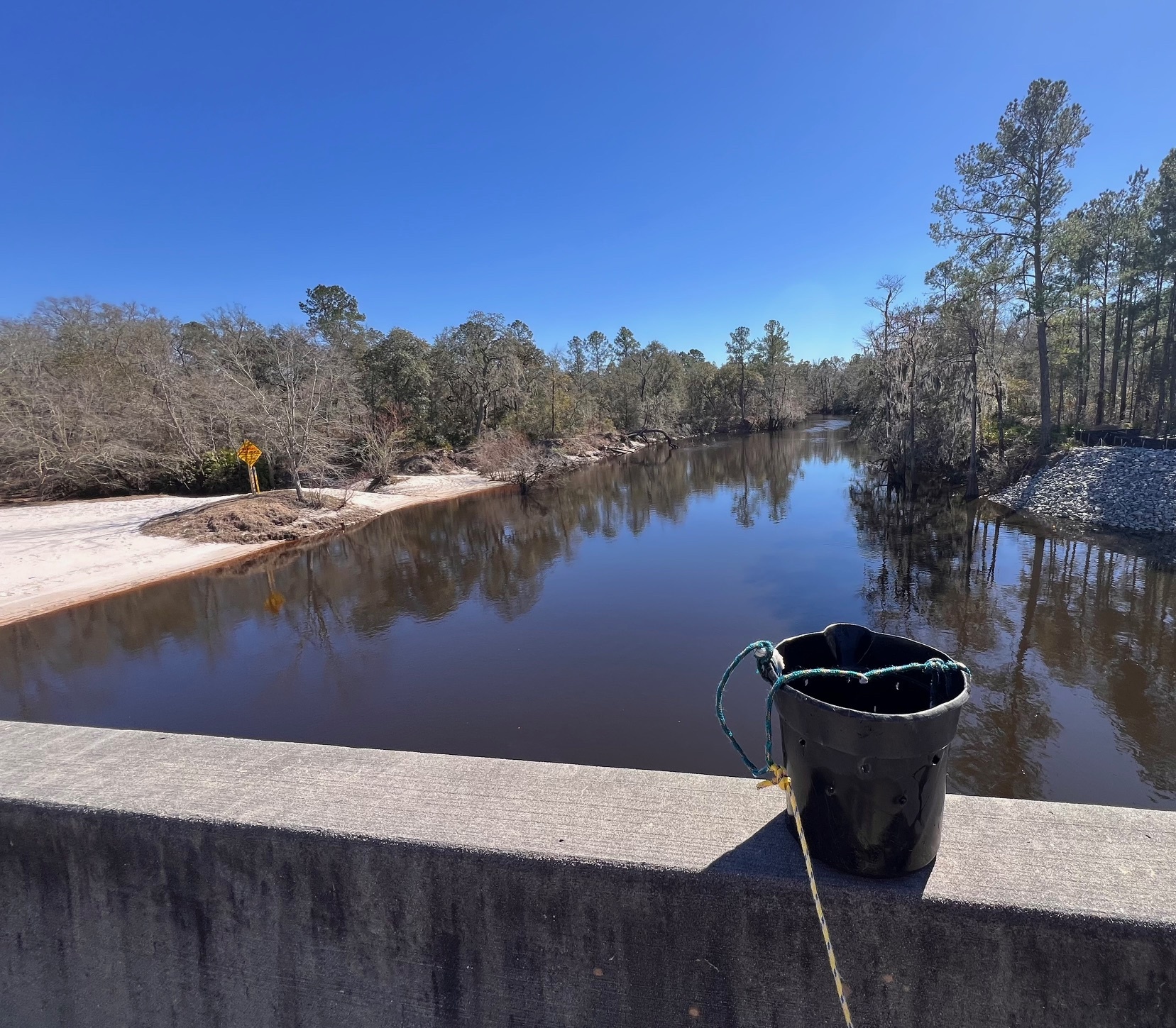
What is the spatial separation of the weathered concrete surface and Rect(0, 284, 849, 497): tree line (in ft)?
66.7

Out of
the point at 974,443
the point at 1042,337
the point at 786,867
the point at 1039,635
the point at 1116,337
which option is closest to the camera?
the point at 786,867

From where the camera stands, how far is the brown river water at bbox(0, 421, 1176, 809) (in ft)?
20.9

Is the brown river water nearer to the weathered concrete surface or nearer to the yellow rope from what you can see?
the weathered concrete surface

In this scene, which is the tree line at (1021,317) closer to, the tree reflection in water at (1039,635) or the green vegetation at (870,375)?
the green vegetation at (870,375)

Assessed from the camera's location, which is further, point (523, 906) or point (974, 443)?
point (974, 443)

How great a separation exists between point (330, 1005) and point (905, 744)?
2057mm

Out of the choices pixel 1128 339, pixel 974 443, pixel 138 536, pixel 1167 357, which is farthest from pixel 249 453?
pixel 1128 339

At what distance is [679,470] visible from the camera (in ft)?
110

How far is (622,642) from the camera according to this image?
913 centimetres

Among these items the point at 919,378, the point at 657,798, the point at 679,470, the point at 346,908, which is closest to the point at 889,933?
the point at 657,798

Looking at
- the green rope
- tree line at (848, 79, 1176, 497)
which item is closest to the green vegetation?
tree line at (848, 79, 1176, 497)

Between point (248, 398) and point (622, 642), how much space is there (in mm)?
20407

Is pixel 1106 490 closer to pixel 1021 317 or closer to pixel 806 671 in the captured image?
pixel 1021 317

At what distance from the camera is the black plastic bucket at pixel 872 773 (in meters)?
1.50
